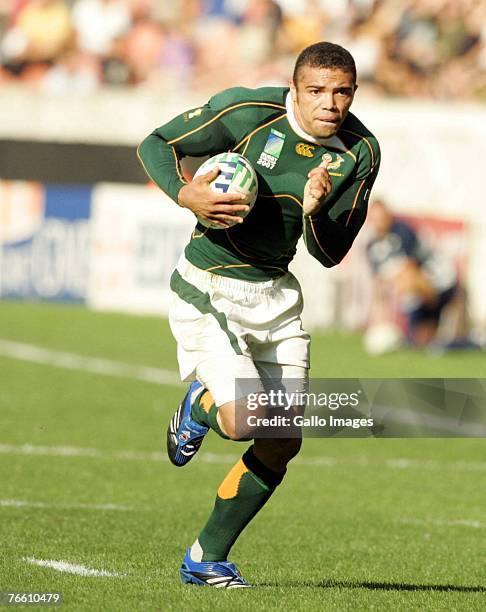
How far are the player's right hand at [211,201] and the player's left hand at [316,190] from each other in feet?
0.77

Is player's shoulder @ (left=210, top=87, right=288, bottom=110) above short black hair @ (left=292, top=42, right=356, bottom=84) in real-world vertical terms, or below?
below

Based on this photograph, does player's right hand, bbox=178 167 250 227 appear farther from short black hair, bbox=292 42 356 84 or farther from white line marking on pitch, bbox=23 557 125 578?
white line marking on pitch, bbox=23 557 125 578

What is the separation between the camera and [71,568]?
5539 millimetres

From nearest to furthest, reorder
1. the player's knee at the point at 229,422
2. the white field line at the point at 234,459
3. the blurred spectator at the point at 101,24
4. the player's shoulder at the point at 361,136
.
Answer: the player's knee at the point at 229,422, the player's shoulder at the point at 361,136, the white field line at the point at 234,459, the blurred spectator at the point at 101,24

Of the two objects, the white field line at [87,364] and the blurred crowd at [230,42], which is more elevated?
the blurred crowd at [230,42]

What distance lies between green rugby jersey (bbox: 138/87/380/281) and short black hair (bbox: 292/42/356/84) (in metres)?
0.25

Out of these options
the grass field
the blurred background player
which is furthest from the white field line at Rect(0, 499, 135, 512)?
the blurred background player

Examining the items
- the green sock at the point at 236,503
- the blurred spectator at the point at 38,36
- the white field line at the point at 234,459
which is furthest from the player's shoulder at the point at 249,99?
the blurred spectator at the point at 38,36

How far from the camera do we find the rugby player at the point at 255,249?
17.6ft

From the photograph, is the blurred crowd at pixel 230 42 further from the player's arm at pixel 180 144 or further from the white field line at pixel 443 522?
the player's arm at pixel 180 144

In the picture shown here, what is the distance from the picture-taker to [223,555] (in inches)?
217

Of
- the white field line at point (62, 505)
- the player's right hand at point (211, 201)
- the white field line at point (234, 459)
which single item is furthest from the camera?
the white field line at point (234, 459)

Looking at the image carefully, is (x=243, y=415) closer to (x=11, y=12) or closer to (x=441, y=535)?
(x=441, y=535)

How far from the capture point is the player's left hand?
5.05m
